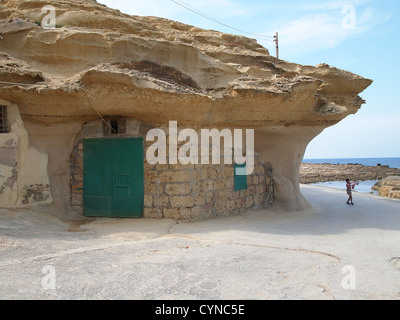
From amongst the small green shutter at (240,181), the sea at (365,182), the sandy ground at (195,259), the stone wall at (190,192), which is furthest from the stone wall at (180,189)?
the sea at (365,182)

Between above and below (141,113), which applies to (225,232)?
below

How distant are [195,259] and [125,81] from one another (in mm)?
3759

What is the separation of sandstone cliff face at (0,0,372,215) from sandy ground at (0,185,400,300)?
7.05 ft

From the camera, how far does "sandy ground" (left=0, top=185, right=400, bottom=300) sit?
10.8 ft

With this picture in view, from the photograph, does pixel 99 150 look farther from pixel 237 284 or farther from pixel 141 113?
pixel 237 284

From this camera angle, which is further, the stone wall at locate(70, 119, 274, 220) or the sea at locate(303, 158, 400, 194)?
the sea at locate(303, 158, 400, 194)

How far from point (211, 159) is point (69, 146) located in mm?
3188

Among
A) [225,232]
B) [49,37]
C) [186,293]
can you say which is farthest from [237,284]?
[49,37]

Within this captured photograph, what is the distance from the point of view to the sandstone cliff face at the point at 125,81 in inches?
264

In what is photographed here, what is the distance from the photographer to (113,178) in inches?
302

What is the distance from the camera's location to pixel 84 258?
425 cm

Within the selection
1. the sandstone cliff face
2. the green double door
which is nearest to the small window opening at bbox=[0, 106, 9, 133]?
the sandstone cliff face

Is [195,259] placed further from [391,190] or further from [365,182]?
[365,182]

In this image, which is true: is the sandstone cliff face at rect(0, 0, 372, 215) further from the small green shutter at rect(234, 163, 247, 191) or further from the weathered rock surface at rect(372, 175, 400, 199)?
the weathered rock surface at rect(372, 175, 400, 199)
